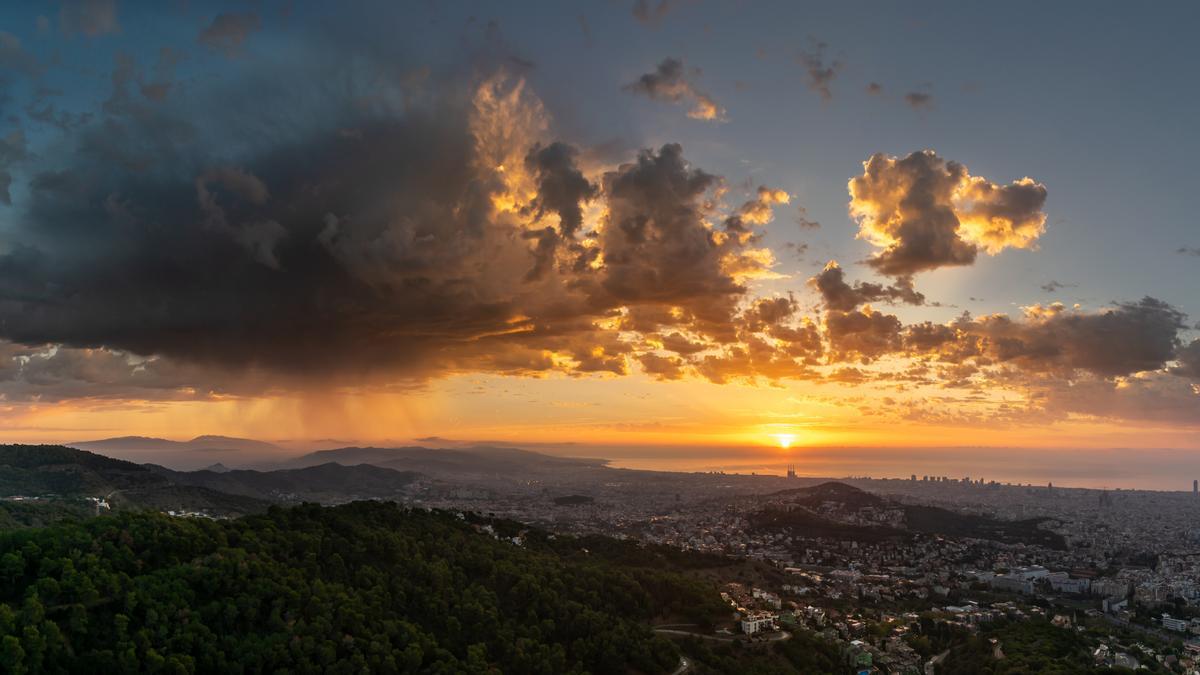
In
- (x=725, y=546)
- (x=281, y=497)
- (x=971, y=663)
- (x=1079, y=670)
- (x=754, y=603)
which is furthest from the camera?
(x=281, y=497)

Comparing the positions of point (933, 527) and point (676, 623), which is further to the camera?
point (933, 527)

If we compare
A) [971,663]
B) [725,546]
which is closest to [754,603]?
[971,663]

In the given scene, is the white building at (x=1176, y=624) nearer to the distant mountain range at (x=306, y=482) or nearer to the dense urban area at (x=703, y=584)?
the dense urban area at (x=703, y=584)

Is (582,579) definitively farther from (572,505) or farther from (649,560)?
(572,505)

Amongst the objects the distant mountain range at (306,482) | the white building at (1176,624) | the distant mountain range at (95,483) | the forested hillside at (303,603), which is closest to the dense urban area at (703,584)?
the forested hillside at (303,603)

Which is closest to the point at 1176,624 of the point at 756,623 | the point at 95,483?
the point at 756,623

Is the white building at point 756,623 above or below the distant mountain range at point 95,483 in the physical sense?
below

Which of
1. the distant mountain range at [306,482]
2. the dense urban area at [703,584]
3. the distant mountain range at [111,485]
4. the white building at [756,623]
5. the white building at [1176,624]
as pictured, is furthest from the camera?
the distant mountain range at [306,482]

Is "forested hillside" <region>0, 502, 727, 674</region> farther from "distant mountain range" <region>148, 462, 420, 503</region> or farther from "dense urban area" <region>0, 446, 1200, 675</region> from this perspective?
"distant mountain range" <region>148, 462, 420, 503</region>
